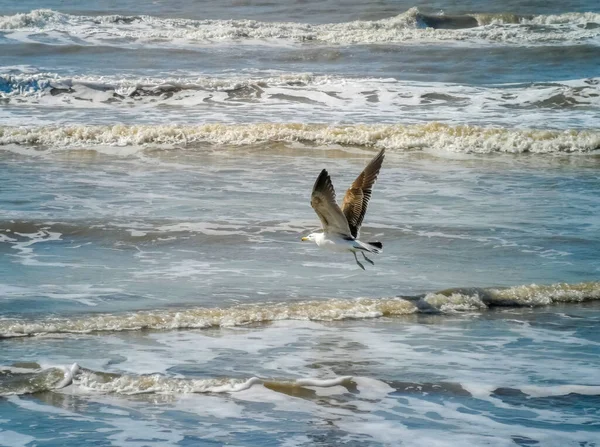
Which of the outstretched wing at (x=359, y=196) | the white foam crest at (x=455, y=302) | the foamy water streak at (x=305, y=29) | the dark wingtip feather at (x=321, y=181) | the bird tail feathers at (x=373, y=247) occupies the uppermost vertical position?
the foamy water streak at (x=305, y=29)

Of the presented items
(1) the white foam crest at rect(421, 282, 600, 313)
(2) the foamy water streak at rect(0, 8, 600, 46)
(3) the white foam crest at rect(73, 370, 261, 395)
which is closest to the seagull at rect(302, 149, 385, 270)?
(1) the white foam crest at rect(421, 282, 600, 313)

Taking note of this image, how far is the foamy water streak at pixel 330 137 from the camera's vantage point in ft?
45.4

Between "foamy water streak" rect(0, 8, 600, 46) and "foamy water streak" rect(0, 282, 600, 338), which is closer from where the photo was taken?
"foamy water streak" rect(0, 282, 600, 338)

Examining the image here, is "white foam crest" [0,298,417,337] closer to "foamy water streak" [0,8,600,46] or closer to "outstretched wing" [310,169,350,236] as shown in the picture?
"outstretched wing" [310,169,350,236]

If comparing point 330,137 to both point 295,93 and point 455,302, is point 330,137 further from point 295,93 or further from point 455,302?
point 455,302

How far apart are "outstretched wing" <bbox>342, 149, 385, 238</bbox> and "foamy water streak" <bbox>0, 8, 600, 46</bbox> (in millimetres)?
15662

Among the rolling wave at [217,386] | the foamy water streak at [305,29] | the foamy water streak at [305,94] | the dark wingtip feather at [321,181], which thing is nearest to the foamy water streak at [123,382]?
the rolling wave at [217,386]

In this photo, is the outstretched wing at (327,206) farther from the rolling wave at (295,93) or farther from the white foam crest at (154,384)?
the rolling wave at (295,93)

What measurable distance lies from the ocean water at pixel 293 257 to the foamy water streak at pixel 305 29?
284 cm

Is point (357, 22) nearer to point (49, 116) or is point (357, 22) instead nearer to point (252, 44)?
point (252, 44)

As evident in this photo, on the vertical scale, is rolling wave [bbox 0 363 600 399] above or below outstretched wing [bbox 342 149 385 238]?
below

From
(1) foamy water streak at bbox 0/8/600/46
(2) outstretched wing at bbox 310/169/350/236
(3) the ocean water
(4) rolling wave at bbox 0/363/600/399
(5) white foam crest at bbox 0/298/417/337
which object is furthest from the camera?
(1) foamy water streak at bbox 0/8/600/46

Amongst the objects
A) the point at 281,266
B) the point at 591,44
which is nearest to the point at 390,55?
the point at 591,44

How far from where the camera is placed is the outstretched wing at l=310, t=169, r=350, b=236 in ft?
24.2
